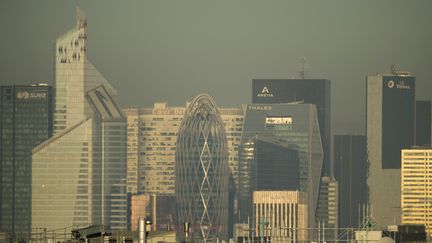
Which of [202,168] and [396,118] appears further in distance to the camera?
[202,168]

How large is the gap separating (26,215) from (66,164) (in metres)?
9.76

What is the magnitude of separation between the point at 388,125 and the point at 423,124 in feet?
12.0

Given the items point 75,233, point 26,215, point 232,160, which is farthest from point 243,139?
point 75,233

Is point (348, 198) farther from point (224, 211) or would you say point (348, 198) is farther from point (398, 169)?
point (224, 211)

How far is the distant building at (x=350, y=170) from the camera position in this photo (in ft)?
386

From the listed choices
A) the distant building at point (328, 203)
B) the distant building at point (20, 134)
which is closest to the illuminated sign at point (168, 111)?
the distant building at point (20, 134)

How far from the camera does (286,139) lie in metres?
136

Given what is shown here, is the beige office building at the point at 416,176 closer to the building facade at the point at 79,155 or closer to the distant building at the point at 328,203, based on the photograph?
the distant building at the point at 328,203

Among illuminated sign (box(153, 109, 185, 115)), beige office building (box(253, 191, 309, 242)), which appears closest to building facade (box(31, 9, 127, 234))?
illuminated sign (box(153, 109, 185, 115))

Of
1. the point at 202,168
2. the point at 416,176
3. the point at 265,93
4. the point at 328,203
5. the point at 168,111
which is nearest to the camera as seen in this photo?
A: the point at 416,176

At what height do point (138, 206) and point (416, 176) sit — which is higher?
point (416, 176)

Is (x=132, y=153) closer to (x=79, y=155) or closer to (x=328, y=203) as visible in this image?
(x=79, y=155)

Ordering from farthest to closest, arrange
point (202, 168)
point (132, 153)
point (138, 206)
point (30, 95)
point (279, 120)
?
point (279, 120) < point (202, 168) < point (132, 153) < point (138, 206) < point (30, 95)

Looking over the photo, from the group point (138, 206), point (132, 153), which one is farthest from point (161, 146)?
point (138, 206)
